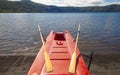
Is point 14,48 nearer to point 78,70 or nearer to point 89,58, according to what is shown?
point 89,58

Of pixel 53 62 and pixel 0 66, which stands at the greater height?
pixel 53 62

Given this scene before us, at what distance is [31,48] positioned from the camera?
20438 mm

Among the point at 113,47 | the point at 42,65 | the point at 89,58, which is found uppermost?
the point at 42,65

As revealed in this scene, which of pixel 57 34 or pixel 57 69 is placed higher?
pixel 57 69

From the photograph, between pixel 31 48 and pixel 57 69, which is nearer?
pixel 57 69

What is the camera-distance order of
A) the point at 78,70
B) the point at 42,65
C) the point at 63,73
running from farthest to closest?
the point at 42,65
the point at 78,70
the point at 63,73

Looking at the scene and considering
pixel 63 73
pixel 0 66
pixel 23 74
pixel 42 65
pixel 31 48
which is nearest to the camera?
pixel 63 73

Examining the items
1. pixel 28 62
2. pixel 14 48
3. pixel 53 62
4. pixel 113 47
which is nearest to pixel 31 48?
pixel 14 48

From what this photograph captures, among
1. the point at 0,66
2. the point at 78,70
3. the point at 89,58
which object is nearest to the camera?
the point at 78,70

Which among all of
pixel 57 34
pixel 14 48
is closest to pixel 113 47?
pixel 57 34

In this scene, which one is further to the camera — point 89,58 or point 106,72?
point 89,58

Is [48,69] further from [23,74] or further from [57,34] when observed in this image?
[57,34]

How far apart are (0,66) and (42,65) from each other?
568 cm

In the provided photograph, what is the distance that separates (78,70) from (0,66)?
7106mm
